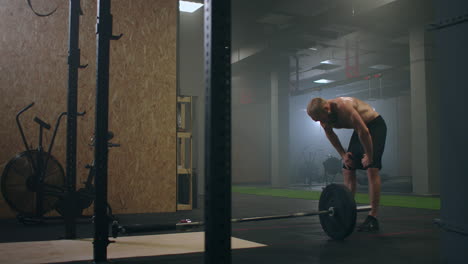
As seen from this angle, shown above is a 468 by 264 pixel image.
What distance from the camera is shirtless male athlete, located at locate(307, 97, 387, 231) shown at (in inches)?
139

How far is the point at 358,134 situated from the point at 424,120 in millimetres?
5261

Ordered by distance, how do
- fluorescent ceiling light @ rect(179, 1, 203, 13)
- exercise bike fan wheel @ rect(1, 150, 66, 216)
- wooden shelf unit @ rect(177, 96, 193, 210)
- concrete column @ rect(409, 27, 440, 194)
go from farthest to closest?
1. fluorescent ceiling light @ rect(179, 1, 203, 13)
2. concrete column @ rect(409, 27, 440, 194)
3. wooden shelf unit @ rect(177, 96, 193, 210)
4. exercise bike fan wheel @ rect(1, 150, 66, 216)

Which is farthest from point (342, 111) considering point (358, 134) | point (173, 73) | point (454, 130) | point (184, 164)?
point (184, 164)

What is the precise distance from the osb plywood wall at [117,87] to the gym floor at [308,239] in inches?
22.0

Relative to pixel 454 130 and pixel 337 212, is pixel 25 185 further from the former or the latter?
pixel 454 130

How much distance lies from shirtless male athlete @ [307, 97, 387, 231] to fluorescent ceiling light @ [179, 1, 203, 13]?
19.7ft

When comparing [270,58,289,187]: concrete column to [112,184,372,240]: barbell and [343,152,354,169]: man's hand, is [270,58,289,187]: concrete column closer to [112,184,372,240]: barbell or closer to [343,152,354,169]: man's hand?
[343,152,354,169]: man's hand

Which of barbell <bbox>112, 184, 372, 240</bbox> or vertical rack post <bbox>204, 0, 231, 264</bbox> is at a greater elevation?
vertical rack post <bbox>204, 0, 231, 264</bbox>

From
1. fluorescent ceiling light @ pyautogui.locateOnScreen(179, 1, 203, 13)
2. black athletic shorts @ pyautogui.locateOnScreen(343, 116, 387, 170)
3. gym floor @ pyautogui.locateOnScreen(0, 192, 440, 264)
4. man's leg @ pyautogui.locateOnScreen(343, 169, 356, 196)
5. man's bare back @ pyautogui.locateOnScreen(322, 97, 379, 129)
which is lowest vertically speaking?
gym floor @ pyautogui.locateOnScreen(0, 192, 440, 264)

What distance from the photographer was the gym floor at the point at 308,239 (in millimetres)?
2656

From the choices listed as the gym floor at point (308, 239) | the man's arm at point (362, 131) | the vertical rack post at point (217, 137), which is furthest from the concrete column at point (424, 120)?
the vertical rack post at point (217, 137)

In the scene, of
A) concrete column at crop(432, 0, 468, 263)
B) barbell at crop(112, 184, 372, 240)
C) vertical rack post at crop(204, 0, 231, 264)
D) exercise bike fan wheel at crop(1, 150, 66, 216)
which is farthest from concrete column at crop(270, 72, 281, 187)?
vertical rack post at crop(204, 0, 231, 264)

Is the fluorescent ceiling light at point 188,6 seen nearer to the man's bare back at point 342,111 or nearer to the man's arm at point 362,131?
the man's bare back at point 342,111

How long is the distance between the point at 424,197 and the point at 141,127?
5.37 m
